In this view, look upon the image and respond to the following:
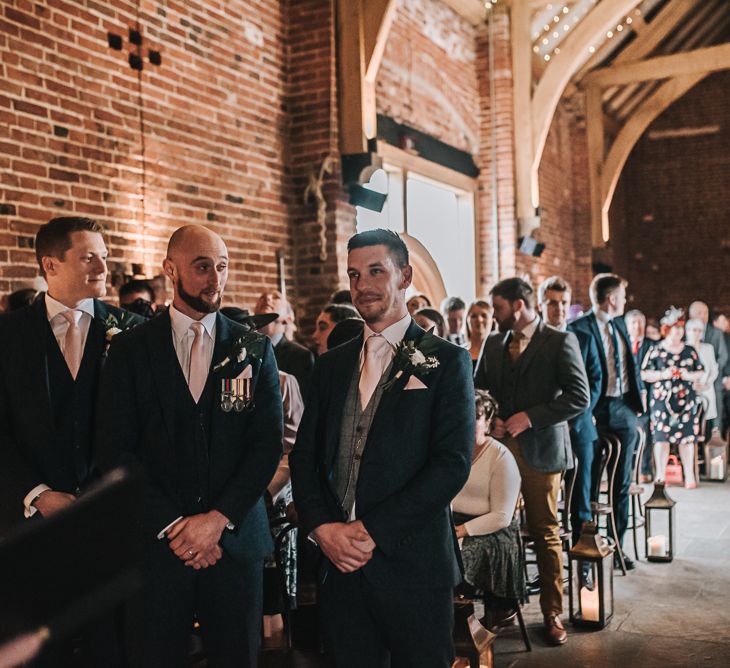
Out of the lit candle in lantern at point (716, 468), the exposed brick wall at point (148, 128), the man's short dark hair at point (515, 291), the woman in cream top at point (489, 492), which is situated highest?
the exposed brick wall at point (148, 128)

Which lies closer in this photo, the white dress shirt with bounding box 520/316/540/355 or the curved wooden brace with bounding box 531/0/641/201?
the white dress shirt with bounding box 520/316/540/355

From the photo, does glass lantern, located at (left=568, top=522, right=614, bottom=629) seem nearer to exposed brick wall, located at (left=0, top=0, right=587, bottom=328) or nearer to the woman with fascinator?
exposed brick wall, located at (left=0, top=0, right=587, bottom=328)

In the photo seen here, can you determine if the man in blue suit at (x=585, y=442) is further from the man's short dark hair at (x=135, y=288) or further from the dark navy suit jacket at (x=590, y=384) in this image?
the man's short dark hair at (x=135, y=288)

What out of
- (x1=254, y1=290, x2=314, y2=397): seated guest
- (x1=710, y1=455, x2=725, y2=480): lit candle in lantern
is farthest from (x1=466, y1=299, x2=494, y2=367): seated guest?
(x1=710, y1=455, x2=725, y2=480): lit candle in lantern

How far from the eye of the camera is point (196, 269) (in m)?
2.52

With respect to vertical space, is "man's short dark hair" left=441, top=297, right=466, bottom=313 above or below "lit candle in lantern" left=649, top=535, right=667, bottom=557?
above

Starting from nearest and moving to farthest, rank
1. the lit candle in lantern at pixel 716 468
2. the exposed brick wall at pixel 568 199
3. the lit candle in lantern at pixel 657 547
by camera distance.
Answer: the lit candle in lantern at pixel 657 547, the lit candle in lantern at pixel 716 468, the exposed brick wall at pixel 568 199

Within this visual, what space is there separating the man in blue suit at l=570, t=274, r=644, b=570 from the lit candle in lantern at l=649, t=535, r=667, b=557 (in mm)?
249

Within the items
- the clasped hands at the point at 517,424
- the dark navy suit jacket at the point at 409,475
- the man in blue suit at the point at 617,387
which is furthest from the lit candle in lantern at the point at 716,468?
the dark navy suit jacket at the point at 409,475

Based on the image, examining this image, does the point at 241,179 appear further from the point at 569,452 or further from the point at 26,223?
the point at 569,452

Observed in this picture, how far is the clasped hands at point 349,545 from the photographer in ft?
7.33

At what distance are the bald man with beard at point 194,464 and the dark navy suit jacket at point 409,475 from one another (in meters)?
0.18

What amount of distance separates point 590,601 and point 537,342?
1.25 m

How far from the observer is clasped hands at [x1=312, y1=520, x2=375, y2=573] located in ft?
7.33
